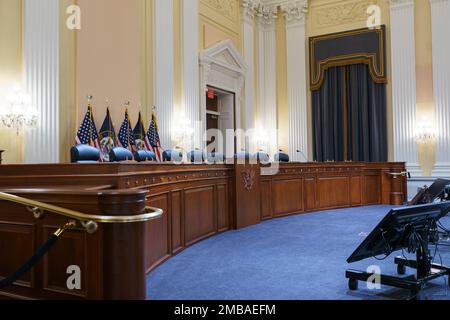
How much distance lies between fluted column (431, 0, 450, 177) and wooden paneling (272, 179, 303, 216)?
4245 mm

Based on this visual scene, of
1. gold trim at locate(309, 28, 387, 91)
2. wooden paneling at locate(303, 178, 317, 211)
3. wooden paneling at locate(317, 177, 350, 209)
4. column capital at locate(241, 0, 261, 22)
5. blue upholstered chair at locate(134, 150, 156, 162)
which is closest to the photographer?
blue upholstered chair at locate(134, 150, 156, 162)

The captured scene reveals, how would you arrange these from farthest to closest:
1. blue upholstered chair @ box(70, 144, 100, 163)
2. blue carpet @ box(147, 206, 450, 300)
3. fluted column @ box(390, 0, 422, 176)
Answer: fluted column @ box(390, 0, 422, 176), blue upholstered chair @ box(70, 144, 100, 163), blue carpet @ box(147, 206, 450, 300)

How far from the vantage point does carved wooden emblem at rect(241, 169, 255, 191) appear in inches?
216

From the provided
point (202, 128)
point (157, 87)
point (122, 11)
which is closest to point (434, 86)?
point (202, 128)

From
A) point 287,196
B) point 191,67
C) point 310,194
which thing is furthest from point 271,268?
point 191,67

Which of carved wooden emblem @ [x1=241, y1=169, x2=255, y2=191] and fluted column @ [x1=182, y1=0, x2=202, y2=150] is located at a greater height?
fluted column @ [x1=182, y1=0, x2=202, y2=150]

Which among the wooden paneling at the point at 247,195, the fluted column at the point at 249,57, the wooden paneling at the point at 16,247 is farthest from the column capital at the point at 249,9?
the wooden paneling at the point at 16,247

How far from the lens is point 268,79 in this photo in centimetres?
1149

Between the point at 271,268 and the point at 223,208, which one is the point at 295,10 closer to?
the point at 223,208

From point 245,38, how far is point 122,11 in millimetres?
4483

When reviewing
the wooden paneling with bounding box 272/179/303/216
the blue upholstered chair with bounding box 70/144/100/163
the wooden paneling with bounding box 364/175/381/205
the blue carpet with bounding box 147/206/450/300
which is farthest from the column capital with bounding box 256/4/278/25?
the blue upholstered chair with bounding box 70/144/100/163

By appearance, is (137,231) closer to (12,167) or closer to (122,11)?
(12,167)

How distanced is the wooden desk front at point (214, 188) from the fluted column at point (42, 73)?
236 centimetres

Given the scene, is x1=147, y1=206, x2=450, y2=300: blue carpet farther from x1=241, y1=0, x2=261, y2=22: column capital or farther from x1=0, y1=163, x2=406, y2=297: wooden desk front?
x1=241, y1=0, x2=261, y2=22: column capital
